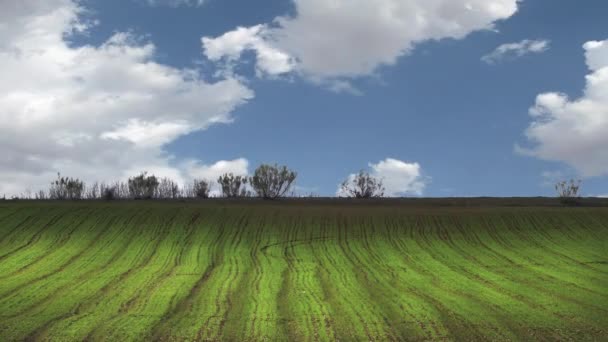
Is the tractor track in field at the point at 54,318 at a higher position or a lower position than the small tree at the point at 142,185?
lower

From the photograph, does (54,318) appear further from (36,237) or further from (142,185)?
(142,185)

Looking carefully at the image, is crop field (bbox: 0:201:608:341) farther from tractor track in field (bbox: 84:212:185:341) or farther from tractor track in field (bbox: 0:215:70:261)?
tractor track in field (bbox: 0:215:70:261)

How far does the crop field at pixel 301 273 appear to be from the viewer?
2511 centimetres

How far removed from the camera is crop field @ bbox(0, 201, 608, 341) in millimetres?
25109

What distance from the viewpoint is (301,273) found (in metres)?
36.9

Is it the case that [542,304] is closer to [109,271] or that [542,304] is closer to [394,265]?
[394,265]

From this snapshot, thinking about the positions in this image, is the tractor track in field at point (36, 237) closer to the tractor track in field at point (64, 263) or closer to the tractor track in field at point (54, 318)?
the tractor track in field at point (64, 263)

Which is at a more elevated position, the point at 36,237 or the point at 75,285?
the point at 36,237

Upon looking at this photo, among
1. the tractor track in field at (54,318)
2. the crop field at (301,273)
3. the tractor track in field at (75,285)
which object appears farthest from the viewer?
the tractor track in field at (75,285)

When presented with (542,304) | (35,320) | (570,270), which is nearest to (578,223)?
(570,270)

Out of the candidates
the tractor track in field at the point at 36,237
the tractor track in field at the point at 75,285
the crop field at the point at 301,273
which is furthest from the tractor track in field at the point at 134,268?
the tractor track in field at the point at 36,237

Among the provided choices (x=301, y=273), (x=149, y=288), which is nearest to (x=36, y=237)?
(x=149, y=288)

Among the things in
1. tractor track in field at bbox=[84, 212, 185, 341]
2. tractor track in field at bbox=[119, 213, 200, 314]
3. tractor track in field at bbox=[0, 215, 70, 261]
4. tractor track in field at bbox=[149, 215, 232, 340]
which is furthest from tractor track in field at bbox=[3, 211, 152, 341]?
tractor track in field at bbox=[0, 215, 70, 261]

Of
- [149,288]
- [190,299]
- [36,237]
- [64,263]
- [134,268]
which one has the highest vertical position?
[36,237]
